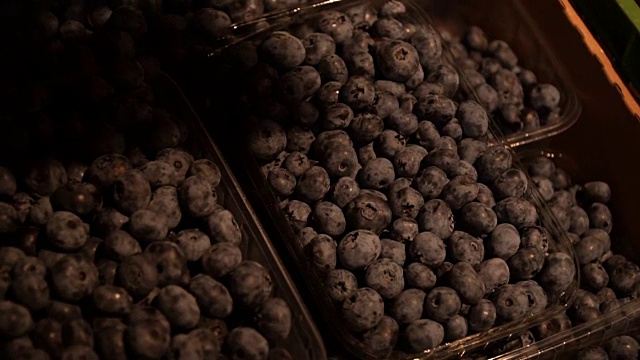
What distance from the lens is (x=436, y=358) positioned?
49.5 inches

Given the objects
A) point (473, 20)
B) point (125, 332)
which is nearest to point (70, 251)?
point (125, 332)

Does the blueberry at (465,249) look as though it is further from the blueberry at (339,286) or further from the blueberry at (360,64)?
the blueberry at (360,64)

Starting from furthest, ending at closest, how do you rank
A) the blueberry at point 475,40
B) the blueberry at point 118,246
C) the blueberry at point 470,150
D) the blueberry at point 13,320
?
the blueberry at point 475,40
the blueberry at point 470,150
the blueberry at point 118,246
the blueberry at point 13,320

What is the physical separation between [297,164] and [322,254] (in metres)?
0.18

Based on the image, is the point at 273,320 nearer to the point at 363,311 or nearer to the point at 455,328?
the point at 363,311

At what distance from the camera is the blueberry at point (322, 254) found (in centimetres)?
127

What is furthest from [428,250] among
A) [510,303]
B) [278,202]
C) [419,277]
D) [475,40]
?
[475,40]

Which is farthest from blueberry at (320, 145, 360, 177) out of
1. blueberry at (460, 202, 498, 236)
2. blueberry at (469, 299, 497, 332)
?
blueberry at (469, 299, 497, 332)

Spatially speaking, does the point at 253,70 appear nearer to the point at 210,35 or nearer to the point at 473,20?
the point at 210,35

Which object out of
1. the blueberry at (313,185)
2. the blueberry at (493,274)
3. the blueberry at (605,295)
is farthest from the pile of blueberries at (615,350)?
the blueberry at (313,185)

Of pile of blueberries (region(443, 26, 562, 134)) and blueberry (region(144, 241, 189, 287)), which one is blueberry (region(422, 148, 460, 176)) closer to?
pile of blueberries (region(443, 26, 562, 134))

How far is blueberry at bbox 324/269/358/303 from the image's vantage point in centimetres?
125

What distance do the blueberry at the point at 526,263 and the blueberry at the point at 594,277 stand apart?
0.25m

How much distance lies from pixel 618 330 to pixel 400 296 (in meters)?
0.45
